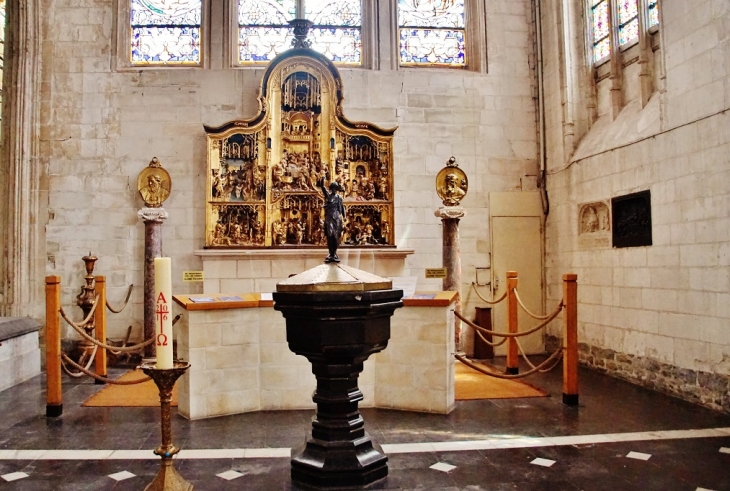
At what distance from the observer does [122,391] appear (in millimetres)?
6145

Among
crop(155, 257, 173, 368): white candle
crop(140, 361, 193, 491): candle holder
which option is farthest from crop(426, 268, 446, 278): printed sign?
crop(155, 257, 173, 368): white candle

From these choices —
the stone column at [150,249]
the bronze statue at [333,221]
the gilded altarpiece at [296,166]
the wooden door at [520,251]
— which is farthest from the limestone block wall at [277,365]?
the wooden door at [520,251]

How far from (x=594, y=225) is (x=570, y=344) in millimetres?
2684

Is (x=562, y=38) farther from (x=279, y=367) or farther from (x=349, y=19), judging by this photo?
(x=279, y=367)

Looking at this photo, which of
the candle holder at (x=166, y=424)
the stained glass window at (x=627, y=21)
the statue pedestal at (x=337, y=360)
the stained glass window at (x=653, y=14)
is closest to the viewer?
the candle holder at (x=166, y=424)

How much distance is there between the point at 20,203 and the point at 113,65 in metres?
2.34

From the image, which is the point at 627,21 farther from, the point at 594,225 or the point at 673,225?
the point at 673,225

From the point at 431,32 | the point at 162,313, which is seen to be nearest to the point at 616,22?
the point at 431,32

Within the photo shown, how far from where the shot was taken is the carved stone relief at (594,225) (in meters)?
7.39

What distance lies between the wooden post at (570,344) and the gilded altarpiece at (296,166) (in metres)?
3.22

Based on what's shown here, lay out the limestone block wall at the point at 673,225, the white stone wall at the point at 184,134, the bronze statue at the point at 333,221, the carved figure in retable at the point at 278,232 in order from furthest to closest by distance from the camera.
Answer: the white stone wall at the point at 184,134, the carved figure in retable at the point at 278,232, the limestone block wall at the point at 673,225, the bronze statue at the point at 333,221

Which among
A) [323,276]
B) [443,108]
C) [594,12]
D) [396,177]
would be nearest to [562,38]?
[594,12]

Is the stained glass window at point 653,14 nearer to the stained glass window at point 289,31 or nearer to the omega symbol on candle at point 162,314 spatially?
the stained glass window at point 289,31

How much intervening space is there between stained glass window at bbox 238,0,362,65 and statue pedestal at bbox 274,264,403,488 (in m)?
6.48
